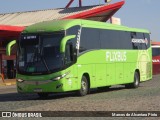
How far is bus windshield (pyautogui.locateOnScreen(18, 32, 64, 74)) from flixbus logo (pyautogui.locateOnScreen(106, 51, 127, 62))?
14.9 ft

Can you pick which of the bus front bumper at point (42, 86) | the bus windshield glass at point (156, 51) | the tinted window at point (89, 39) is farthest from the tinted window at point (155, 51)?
the bus front bumper at point (42, 86)

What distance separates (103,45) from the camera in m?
23.0

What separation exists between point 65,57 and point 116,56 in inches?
216

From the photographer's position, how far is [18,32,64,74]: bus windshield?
1934cm

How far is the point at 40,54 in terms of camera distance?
19484 mm

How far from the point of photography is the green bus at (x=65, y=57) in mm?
19344

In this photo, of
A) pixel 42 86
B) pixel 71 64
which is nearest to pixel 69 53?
pixel 71 64

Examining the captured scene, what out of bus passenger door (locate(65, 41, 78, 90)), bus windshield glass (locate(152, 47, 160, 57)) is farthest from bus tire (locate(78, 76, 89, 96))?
bus windshield glass (locate(152, 47, 160, 57))

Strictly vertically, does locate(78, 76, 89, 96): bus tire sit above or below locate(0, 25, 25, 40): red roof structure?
below

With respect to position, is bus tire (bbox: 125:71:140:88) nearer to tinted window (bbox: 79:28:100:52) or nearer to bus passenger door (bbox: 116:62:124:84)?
bus passenger door (bbox: 116:62:124:84)

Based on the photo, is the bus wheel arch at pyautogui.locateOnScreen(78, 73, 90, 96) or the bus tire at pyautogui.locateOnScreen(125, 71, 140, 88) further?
the bus tire at pyautogui.locateOnScreen(125, 71, 140, 88)

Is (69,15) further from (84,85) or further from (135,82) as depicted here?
(84,85)

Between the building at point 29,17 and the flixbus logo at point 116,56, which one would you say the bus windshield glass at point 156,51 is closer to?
the building at point 29,17

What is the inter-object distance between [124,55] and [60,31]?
6.74m
